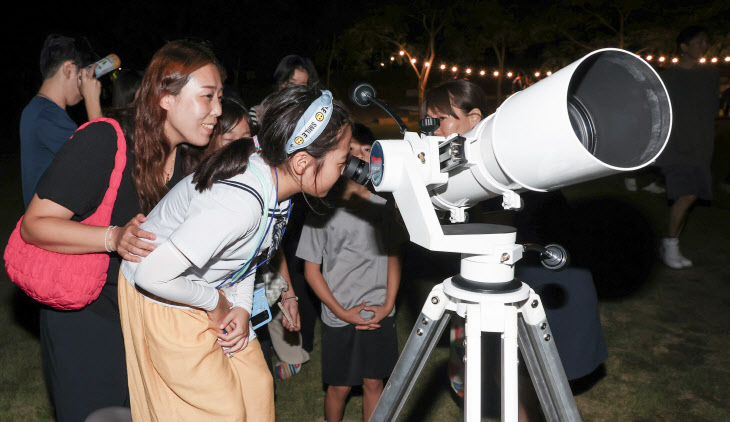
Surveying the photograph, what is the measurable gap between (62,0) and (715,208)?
22.6 m

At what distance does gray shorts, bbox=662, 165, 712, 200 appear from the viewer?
15.7 ft

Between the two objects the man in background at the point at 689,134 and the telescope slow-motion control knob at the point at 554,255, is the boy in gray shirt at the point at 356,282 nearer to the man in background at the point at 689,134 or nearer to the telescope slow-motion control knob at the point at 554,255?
the telescope slow-motion control knob at the point at 554,255

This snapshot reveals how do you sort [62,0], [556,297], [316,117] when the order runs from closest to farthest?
1. [316,117]
2. [556,297]
3. [62,0]

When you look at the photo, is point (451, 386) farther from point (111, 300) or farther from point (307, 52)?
point (307, 52)

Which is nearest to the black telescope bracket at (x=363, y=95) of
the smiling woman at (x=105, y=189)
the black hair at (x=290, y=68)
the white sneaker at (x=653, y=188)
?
the smiling woman at (x=105, y=189)

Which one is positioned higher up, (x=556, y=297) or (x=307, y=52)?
(x=307, y=52)

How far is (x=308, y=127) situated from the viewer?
165 centimetres

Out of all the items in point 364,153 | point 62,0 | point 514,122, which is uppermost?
point 62,0

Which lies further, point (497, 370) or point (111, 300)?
point (497, 370)

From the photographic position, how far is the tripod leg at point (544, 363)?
1.43 meters

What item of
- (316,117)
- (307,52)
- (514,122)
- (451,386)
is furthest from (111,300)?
(307,52)

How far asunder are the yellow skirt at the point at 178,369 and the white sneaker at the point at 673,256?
4.44m

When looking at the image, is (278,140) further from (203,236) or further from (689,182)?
(689,182)

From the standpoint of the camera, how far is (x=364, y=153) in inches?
95.6
